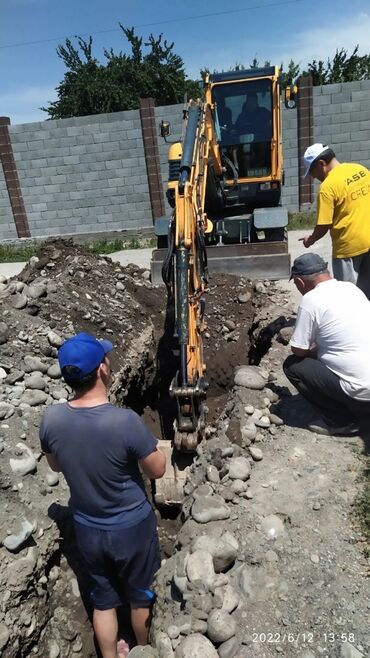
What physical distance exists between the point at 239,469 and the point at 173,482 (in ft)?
2.85

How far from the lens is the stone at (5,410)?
3.62 m

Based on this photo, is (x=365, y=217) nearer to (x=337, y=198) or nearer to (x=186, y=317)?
(x=337, y=198)

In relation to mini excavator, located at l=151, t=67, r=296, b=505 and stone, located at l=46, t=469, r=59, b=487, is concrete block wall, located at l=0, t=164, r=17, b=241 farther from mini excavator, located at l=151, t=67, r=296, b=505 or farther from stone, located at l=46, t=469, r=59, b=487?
stone, located at l=46, t=469, r=59, b=487

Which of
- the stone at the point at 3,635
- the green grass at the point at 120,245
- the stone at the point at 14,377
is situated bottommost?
the stone at the point at 3,635

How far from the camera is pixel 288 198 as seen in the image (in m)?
11.6

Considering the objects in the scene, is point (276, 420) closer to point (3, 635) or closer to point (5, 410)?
point (5, 410)

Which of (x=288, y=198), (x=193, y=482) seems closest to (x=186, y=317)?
(x=193, y=482)

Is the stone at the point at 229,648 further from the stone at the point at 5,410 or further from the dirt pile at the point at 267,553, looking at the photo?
the stone at the point at 5,410

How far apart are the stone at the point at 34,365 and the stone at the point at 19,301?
0.77 m

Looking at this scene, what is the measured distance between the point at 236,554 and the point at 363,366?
1.39 metres

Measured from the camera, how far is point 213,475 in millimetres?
3156

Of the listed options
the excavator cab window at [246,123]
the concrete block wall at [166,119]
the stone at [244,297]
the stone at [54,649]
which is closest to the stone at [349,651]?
the stone at [54,649]

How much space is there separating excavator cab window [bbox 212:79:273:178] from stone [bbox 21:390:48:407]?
4676 millimetres

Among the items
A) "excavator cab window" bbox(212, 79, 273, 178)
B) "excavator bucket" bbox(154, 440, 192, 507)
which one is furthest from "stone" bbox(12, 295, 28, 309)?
"excavator cab window" bbox(212, 79, 273, 178)
